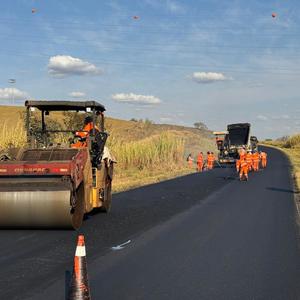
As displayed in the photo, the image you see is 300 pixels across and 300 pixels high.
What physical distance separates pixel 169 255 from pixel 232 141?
33.6 meters

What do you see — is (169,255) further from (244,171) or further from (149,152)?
(149,152)

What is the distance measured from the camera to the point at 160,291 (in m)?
5.64

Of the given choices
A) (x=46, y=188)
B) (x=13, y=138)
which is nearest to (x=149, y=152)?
(x=13, y=138)

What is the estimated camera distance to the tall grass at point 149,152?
29938mm

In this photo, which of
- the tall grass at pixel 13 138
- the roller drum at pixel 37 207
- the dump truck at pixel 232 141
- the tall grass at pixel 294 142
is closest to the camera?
the roller drum at pixel 37 207

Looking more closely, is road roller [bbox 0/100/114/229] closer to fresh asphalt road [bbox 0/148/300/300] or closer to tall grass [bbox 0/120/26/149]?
A: fresh asphalt road [bbox 0/148/300/300]

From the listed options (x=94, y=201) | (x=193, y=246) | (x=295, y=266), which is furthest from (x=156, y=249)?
(x=94, y=201)

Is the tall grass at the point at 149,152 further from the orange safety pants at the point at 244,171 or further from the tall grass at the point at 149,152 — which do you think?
the orange safety pants at the point at 244,171

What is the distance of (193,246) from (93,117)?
13.3 feet

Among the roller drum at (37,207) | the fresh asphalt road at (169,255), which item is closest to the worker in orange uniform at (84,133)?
the fresh asphalt road at (169,255)

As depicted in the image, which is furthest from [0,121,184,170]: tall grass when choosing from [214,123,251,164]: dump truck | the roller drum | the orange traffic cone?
the orange traffic cone

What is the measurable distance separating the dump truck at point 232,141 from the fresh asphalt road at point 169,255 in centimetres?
2551

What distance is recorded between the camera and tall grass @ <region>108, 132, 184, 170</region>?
29.9 meters

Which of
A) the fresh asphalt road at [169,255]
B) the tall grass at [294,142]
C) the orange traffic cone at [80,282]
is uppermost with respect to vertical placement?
the tall grass at [294,142]
